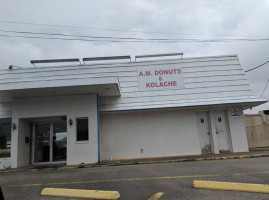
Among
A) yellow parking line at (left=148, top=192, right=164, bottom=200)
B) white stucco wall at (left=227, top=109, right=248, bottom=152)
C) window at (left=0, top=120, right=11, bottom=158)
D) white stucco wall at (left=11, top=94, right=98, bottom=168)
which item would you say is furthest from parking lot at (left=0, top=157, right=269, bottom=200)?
window at (left=0, top=120, right=11, bottom=158)

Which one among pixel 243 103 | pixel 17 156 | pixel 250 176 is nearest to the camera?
pixel 250 176

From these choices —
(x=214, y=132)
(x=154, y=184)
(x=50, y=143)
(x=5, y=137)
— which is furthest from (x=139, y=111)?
(x=5, y=137)

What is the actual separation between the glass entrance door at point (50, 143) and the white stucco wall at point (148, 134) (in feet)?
7.36

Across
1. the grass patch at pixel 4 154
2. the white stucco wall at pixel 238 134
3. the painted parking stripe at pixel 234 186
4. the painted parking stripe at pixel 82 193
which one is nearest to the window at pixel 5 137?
the grass patch at pixel 4 154

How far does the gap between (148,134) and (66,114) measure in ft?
15.4

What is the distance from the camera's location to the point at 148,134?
41.7 feet

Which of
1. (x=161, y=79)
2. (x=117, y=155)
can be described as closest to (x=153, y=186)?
(x=117, y=155)

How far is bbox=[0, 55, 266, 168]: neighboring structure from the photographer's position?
1170cm

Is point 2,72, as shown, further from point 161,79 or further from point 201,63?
point 201,63

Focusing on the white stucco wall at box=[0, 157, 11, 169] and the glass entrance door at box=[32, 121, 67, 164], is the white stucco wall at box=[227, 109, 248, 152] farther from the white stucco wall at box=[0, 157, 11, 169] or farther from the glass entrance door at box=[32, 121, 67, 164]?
the white stucco wall at box=[0, 157, 11, 169]

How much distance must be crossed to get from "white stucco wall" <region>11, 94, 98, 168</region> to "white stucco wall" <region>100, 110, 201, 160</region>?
4.13ft

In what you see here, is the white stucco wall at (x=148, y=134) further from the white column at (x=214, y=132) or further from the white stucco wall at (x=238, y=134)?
the white stucco wall at (x=238, y=134)

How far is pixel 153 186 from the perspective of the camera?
5918 mm

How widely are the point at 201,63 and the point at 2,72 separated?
11.5m
